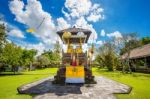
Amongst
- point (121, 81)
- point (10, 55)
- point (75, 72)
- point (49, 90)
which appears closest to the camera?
point (49, 90)

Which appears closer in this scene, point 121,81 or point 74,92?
point 74,92

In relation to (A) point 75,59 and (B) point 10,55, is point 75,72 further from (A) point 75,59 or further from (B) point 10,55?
(B) point 10,55

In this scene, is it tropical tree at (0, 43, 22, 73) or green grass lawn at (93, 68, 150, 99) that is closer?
green grass lawn at (93, 68, 150, 99)

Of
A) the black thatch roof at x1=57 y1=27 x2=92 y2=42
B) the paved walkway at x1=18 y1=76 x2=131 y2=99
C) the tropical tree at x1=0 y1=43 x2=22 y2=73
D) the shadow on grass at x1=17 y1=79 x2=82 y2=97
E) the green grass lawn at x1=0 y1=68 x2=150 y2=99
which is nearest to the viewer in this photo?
the paved walkway at x1=18 y1=76 x2=131 y2=99

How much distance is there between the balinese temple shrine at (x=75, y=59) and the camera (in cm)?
1379

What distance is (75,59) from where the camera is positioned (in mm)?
15219

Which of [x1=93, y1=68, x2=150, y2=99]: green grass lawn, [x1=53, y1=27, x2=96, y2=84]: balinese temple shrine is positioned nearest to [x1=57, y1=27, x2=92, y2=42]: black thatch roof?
[x1=53, y1=27, x2=96, y2=84]: balinese temple shrine

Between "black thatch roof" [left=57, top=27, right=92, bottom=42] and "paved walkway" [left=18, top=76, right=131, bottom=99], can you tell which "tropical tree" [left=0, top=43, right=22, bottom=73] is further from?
"paved walkway" [left=18, top=76, right=131, bottom=99]

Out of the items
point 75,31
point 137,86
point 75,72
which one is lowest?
point 137,86

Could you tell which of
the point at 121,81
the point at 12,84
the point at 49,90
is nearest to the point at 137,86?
the point at 121,81

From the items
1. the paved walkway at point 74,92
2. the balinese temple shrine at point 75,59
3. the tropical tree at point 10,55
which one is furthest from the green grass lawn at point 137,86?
the tropical tree at point 10,55

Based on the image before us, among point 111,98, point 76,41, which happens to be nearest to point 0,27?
point 76,41

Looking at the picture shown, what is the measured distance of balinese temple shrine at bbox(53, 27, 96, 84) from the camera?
1379 cm

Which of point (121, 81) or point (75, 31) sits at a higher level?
point (75, 31)
